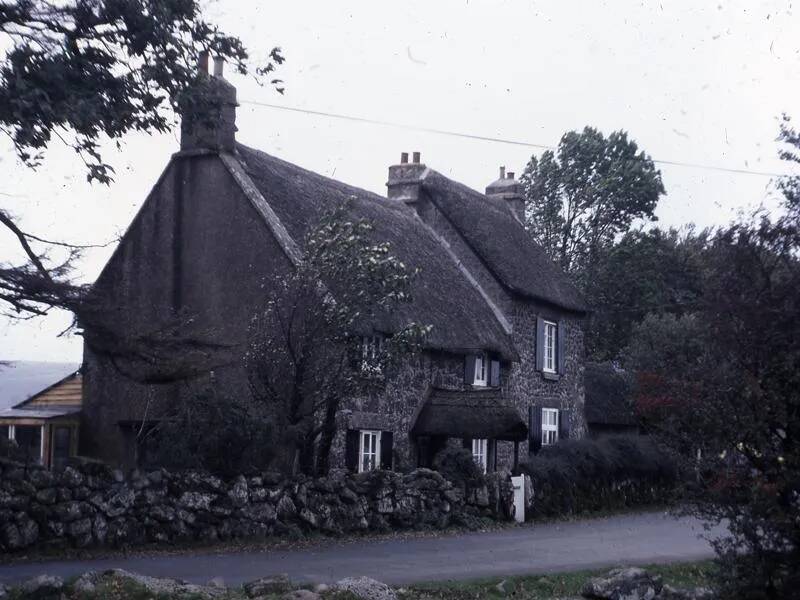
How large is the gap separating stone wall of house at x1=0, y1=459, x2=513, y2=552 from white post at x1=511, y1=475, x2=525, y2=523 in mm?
2021

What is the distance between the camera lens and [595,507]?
28609mm

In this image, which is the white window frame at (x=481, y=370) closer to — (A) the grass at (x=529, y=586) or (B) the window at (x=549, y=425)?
(B) the window at (x=549, y=425)

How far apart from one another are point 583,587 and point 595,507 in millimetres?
15690

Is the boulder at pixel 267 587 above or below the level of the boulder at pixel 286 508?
below

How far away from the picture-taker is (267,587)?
12.0m

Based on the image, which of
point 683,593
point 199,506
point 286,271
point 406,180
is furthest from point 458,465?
point 406,180

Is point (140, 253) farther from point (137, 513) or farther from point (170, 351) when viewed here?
point (170, 351)

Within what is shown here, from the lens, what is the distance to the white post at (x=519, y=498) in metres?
25.2

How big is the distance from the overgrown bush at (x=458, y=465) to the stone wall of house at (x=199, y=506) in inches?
37.4

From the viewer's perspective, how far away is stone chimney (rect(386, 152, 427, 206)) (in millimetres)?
35094

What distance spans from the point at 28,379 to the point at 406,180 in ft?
42.8

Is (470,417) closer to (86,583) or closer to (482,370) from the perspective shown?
(482,370)

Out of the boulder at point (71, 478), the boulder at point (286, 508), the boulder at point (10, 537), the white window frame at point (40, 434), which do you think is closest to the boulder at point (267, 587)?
the boulder at point (10, 537)

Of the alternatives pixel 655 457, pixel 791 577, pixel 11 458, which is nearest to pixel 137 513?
pixel 11 458
